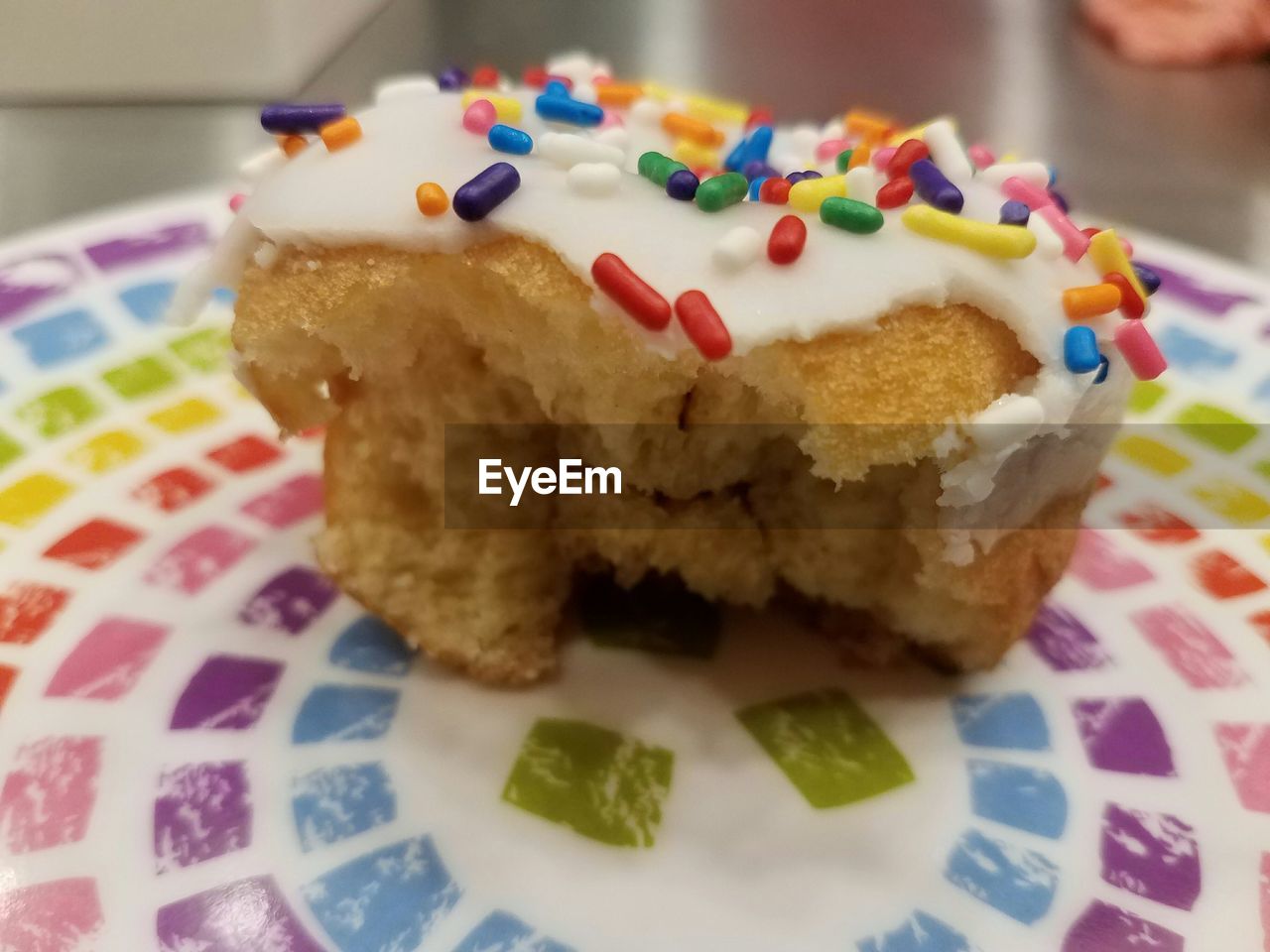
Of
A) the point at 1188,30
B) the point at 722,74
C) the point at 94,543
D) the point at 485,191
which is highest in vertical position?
the point at 485,191

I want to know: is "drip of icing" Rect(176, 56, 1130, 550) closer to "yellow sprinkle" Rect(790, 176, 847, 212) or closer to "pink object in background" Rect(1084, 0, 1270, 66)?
"yellow sprinkle" Rect(790, 176, 847, 212)

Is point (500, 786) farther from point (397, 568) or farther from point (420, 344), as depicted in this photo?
point (420, 344)

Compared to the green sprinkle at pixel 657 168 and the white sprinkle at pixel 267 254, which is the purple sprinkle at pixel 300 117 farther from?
the green sprinkle at pixel 657 168

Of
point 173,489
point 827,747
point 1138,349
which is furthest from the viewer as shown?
point 173,489

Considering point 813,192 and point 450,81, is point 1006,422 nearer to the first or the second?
point 813,192

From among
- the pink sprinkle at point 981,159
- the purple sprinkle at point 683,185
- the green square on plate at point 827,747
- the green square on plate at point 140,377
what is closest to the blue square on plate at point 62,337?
the green square on plate at point 140,377

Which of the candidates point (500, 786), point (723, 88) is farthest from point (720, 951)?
point (723, 88)

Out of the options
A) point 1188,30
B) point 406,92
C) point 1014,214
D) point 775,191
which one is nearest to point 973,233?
point 1014,214

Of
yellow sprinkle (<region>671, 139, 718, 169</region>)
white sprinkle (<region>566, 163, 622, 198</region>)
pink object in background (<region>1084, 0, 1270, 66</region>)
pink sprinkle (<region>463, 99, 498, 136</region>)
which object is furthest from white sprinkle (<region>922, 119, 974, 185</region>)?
pink object in background (<region>1084, 0, 1270, 66</region>)
